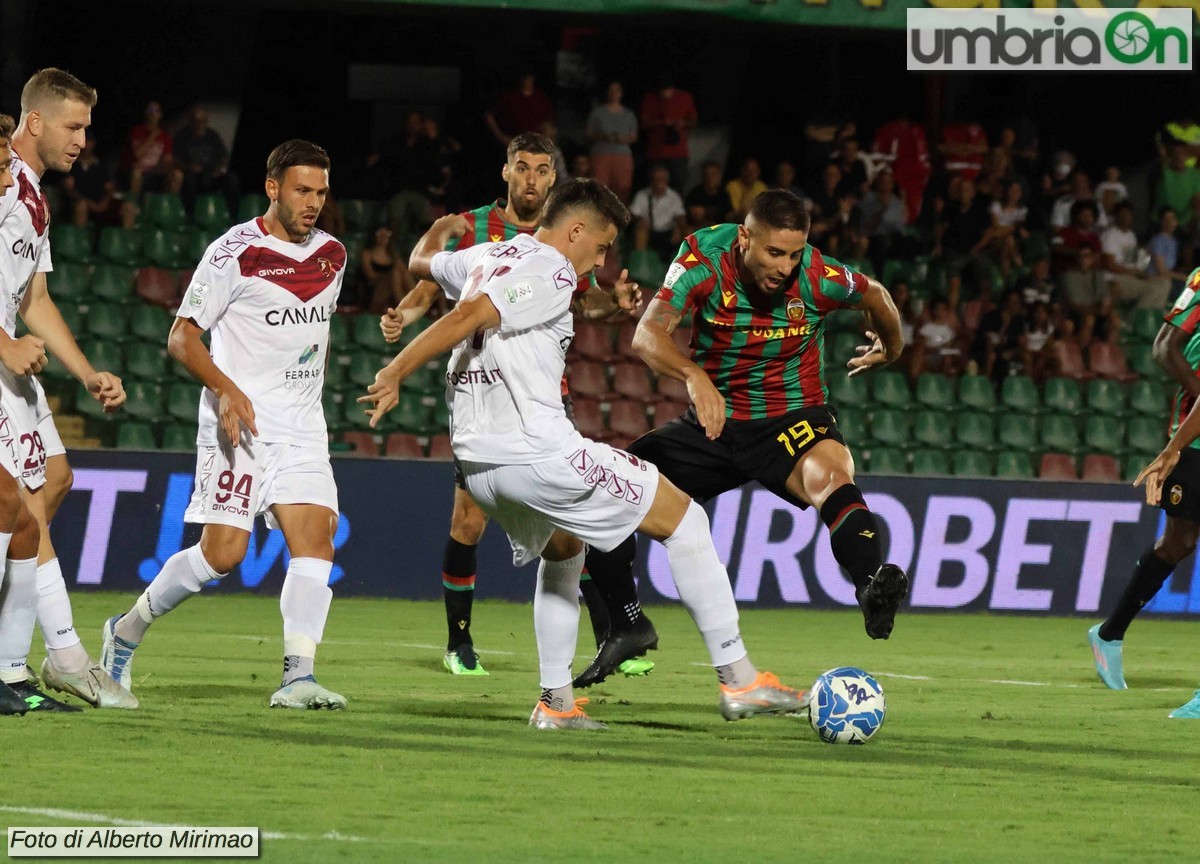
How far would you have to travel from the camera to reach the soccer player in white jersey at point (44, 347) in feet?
21.5

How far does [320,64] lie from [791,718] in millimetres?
Answer: 12794

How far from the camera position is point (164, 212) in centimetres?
1570

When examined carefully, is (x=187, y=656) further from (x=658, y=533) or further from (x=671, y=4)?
(x=671, y=4)

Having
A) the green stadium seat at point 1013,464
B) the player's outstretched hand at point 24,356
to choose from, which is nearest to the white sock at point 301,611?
the player's outstretched hand at point 24,356

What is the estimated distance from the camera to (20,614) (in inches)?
261

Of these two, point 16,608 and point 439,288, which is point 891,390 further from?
point 16,608

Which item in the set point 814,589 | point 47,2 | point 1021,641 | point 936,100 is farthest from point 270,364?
point 936,100

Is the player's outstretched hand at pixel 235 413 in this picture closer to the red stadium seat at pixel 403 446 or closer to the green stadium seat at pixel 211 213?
the red stadium seat at pixel 403 446

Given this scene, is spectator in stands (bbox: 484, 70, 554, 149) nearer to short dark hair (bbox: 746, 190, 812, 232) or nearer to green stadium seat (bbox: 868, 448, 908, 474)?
green stadium seat (bbox: 868, 448, 908, 474)

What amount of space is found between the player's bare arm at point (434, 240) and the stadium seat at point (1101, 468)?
8526 millimetres

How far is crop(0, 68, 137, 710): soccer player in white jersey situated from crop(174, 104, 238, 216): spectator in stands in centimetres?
906

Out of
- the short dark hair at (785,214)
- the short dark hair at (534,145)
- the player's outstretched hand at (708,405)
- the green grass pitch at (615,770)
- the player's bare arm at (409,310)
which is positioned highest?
the short dark hair at (534,145)

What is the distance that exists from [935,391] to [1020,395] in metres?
0.73

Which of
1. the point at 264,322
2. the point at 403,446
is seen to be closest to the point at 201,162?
the point at 403,446
